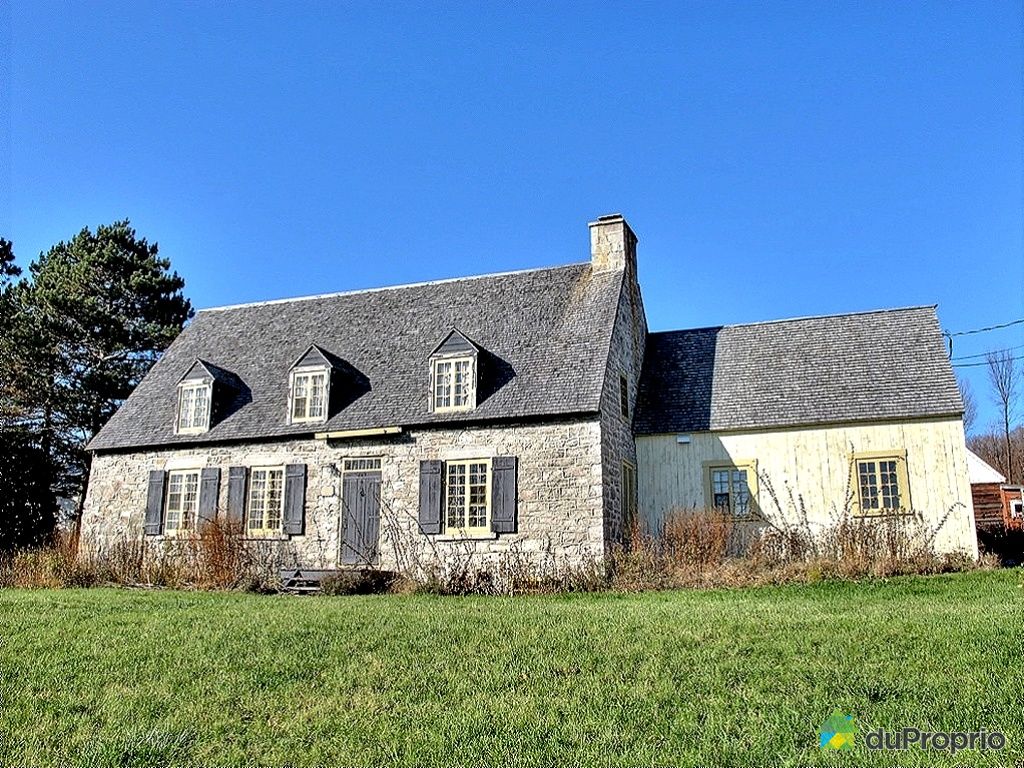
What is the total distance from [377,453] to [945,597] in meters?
11.2

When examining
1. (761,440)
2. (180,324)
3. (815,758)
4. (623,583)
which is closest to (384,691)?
(815,758)

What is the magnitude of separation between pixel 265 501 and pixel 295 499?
0.89 metres

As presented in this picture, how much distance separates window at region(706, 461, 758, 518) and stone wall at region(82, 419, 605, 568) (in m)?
3.27

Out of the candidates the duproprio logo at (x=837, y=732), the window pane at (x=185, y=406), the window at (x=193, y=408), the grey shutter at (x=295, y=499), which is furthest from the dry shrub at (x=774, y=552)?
the window pane at (x=185, y=406)

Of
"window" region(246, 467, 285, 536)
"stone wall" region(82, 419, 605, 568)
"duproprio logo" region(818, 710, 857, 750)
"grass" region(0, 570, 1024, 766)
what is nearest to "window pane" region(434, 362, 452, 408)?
"stone wall" region(82, 419, 605, 568)

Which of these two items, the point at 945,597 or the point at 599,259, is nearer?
the point at 945,597

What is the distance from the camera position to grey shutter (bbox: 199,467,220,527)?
19.3 m

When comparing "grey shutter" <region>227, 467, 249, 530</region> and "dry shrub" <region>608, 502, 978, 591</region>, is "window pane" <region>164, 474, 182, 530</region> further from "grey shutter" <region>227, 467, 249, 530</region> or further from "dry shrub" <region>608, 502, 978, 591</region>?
"dry shrub" <region>608, 502, 978, 591</region>

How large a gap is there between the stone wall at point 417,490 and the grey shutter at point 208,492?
0.44 feet

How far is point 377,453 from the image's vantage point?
18.6 metres

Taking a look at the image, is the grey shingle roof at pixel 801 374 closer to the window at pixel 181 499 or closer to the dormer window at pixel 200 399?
the dormer window at pixel 200 399

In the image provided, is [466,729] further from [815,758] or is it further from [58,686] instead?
[58,686]

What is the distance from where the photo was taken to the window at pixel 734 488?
59.8ft

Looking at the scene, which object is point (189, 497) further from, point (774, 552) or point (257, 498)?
point (774, 552)
